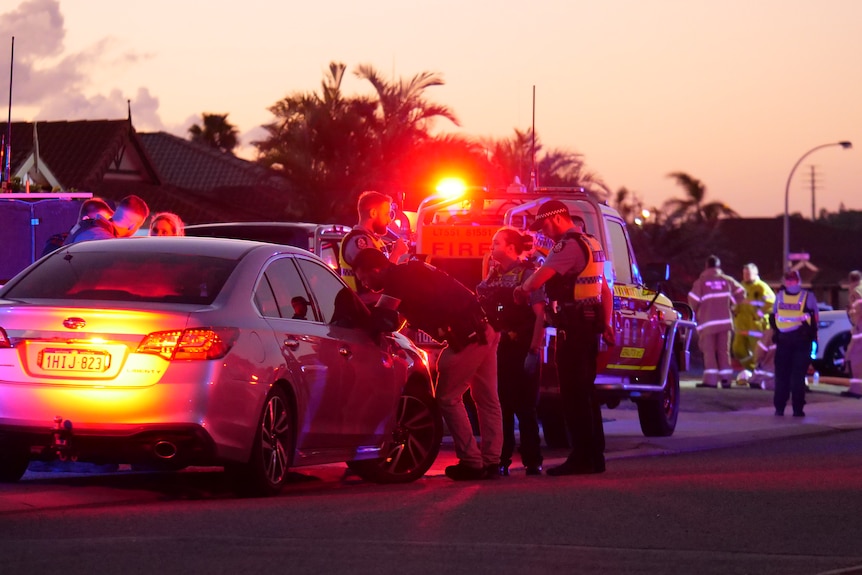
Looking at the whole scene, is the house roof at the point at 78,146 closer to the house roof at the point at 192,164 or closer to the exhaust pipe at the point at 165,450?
the house roof at the point at 192,164

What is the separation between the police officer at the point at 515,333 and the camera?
38.8 feet

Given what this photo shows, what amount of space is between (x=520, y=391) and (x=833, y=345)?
2065 cm

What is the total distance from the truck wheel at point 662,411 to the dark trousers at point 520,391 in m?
4.09

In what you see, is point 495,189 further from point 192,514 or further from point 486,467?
point 192,514

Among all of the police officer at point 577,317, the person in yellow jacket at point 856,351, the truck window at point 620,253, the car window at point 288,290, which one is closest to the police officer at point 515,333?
the police officer at point 577,317

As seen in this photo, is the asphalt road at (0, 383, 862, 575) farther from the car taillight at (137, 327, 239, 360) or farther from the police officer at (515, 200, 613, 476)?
the car taillight at (137, 327, 239, 360)

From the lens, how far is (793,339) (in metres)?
20.1

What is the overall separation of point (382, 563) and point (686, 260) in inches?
2229

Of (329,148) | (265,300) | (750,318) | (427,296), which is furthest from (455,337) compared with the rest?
(329,148)

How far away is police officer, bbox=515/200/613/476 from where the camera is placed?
11.8 meters

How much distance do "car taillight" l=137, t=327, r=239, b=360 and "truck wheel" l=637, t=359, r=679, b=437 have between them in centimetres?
774

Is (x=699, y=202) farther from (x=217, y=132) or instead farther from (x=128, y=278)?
(x=128, y=278)

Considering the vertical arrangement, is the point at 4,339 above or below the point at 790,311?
above

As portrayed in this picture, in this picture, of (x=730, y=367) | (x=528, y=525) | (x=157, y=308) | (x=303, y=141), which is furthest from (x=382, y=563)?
(x=303, y=141)
